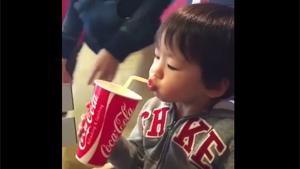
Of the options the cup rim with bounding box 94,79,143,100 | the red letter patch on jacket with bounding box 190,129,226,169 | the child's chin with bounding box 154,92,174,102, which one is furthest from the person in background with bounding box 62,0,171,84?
the red letter patch on jacket with bounding box 190,129,226,169

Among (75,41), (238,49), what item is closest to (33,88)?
(75,41)

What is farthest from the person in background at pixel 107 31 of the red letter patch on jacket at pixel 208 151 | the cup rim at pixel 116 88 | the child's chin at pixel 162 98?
the red letter patch on jacket at pixel 208 151

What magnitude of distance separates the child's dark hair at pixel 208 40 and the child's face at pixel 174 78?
0.06 ft

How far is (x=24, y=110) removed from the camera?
1454mm

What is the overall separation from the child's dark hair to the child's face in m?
0.02

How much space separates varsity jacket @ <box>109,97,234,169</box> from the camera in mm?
1387

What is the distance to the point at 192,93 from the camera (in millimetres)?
1397

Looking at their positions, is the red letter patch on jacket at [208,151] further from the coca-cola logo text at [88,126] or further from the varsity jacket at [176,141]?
the coca-cola logo text at [88,126]

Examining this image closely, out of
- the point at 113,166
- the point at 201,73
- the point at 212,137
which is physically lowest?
the point at 113,166

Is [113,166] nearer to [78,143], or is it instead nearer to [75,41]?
[78,143]

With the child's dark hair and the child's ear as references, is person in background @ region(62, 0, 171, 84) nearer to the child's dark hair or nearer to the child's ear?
the child's dark hair

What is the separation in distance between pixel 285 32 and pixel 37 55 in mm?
687

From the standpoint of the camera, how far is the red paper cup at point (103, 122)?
136 cm

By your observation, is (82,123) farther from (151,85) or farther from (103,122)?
(151,85)
